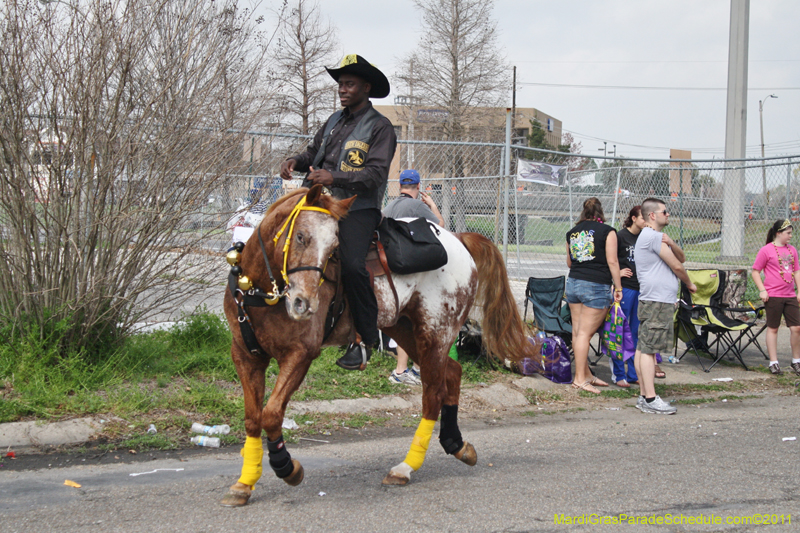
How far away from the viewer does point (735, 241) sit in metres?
12.3

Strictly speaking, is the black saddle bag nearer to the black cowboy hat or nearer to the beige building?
the black cowboy hat

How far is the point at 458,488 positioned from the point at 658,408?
324 centimetres

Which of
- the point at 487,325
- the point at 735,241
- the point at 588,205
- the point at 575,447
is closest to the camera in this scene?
the point at 575,447

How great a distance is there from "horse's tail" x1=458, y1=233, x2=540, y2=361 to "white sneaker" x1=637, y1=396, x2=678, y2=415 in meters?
1.66

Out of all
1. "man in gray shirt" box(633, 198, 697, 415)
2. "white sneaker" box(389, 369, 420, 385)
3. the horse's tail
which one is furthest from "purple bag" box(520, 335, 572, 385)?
the horse's tail

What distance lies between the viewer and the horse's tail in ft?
19.3

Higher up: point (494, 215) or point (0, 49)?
point (0, 49)

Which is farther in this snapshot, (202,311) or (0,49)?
(202,311)

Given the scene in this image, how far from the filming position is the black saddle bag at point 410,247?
462cm

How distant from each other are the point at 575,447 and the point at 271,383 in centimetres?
283

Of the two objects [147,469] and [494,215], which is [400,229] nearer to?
[147,469]

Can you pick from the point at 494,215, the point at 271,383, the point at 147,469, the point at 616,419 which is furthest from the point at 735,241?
the point at 147,469

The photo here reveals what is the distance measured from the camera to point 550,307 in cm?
860

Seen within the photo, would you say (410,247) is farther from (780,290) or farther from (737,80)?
(737,80)
